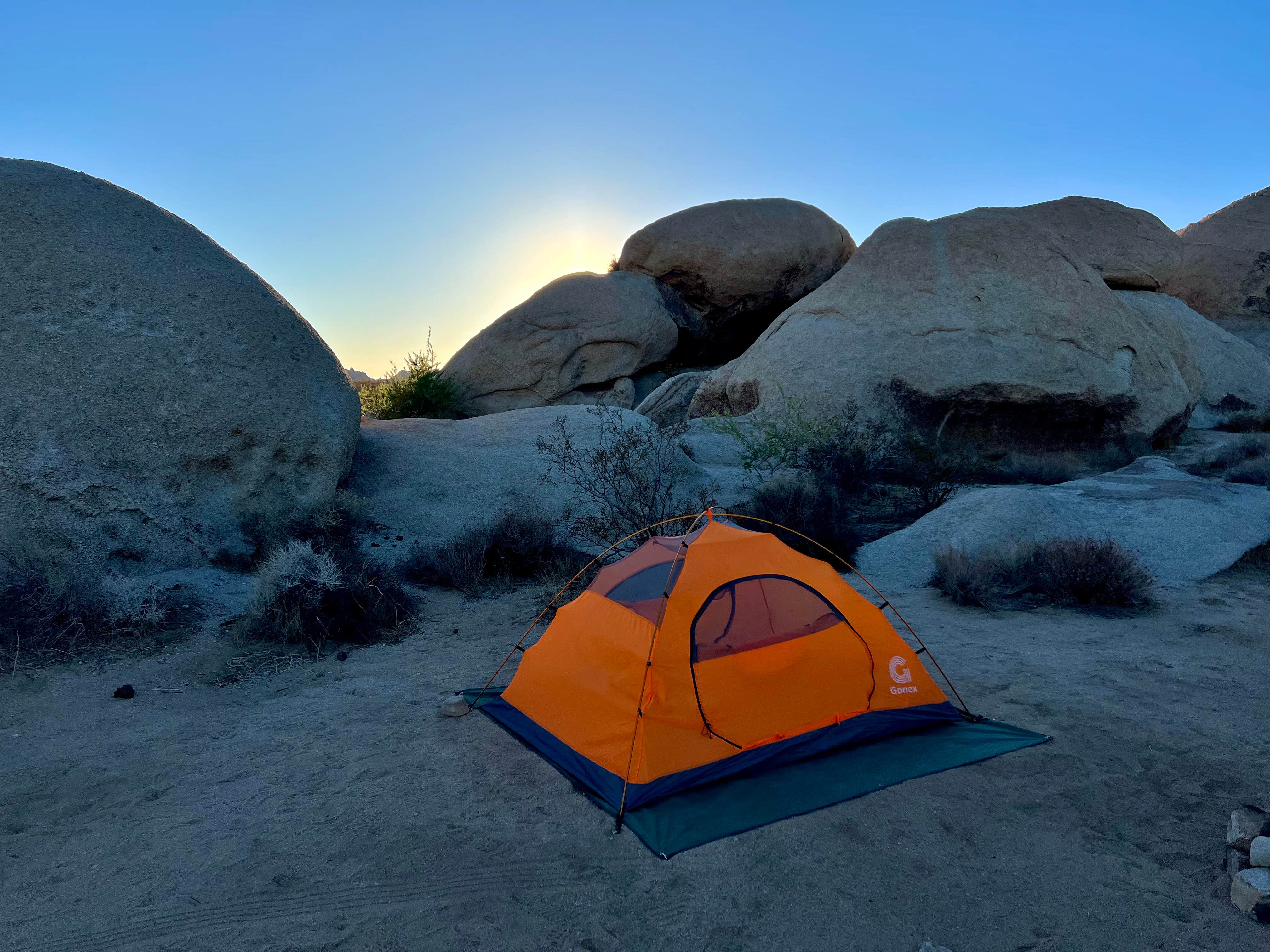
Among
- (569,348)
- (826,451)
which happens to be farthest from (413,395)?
(826,451)

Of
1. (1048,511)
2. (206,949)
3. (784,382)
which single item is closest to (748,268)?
(784,382)

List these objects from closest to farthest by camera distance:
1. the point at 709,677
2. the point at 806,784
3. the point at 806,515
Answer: the point at 806,784
the point at 709,677
the point at 806,515

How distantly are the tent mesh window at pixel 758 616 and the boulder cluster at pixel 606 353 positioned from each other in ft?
15.5

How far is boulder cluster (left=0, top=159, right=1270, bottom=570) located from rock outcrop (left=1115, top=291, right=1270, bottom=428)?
0.19 ft

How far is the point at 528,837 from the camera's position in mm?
3391

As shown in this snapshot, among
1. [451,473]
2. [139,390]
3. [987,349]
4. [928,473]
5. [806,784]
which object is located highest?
[987,349]

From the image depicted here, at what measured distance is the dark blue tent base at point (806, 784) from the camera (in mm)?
3434

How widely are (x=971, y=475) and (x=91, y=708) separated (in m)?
10.7

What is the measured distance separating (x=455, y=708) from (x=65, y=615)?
303 centimetres

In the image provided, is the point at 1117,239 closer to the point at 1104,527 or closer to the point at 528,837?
the point at 1104,527

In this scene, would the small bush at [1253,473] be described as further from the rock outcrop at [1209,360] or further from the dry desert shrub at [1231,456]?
→ the rock outcrop at [1209,360]

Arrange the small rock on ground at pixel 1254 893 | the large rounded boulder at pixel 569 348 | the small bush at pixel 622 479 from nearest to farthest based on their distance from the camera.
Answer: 1. the small rock on ground at pixel 1254 893
2. the small bush at pixel 622 479
3. the large rounded boulder at pixel 569 348

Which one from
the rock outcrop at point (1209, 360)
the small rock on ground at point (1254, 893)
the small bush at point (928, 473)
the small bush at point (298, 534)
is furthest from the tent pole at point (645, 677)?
the rock outcrop at point (1209, 360)

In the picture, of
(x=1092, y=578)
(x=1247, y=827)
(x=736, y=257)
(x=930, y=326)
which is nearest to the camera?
(x=1247, y=827)
